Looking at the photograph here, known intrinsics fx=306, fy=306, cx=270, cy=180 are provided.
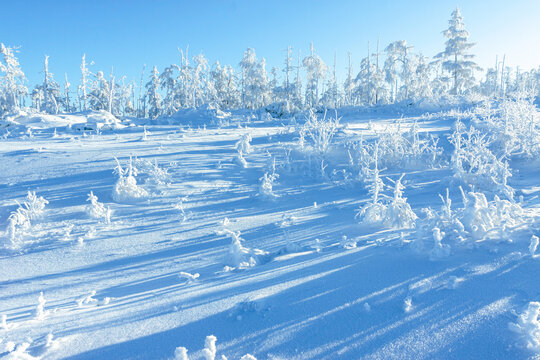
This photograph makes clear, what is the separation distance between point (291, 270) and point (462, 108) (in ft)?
70.7

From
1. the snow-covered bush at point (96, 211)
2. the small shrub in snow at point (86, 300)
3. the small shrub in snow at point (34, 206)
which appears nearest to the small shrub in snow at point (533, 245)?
the small shrub in snow at point (86, 300)

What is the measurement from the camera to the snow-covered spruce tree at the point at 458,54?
27859 mm

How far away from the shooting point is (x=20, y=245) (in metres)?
4.86

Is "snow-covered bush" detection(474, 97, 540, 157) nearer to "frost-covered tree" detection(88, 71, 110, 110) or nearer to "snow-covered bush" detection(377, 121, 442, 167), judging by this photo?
"snow-covered bush" detection(377, 121, 442, 167)

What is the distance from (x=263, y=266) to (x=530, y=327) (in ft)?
8.38

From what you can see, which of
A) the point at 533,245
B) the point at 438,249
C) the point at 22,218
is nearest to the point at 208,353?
the point at 438,249

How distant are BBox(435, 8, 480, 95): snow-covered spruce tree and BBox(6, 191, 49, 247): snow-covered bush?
32.7m

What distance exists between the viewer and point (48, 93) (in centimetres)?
3750

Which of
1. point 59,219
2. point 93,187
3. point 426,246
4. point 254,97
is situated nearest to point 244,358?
point 426,246

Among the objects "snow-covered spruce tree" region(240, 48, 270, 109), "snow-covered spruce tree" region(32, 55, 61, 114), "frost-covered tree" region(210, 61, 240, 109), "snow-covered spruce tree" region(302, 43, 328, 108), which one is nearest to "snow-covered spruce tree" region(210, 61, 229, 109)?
"frost-covered tree" region(210, 61, 240, 109)

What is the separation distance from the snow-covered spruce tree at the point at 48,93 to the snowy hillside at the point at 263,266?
94.0 feet

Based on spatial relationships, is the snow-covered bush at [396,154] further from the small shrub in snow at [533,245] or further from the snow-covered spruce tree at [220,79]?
the snow-covered spruce tree at [220,79]

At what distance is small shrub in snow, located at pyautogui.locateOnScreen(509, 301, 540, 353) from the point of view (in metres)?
2.12

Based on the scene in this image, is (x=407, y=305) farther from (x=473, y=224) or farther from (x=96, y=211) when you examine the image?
(x=96, y=211)
